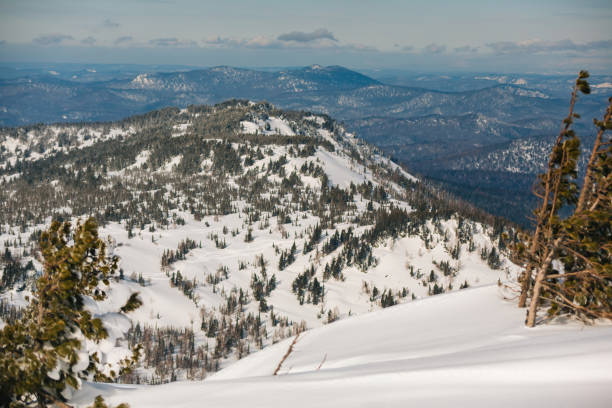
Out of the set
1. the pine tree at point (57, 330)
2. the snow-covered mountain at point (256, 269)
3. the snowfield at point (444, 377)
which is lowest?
the snow-covered mountain at point (256, 269)

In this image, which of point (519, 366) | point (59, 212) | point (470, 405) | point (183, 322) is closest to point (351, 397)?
point (470, 405)

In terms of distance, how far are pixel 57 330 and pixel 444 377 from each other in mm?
9898

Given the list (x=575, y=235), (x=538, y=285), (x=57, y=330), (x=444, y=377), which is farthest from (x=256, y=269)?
(x=444, y=377)

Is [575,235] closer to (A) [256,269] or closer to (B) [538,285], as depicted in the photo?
(B) [538,285]

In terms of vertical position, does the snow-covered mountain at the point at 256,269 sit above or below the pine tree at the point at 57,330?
below

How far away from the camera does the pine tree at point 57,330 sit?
26.3 ft

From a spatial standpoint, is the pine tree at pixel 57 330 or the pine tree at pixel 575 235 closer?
the pine tree at pixel 57 330

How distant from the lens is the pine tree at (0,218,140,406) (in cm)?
803

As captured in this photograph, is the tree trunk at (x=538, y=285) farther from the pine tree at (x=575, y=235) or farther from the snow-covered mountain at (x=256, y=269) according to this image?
the snow-covered mountain at (x=256, y=269)

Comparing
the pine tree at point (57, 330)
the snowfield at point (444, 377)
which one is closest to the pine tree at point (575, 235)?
the snowfield at point (444, 377)

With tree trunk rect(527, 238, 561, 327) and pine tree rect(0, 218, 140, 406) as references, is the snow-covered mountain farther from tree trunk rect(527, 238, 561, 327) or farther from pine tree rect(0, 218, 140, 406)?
tree trunk rect(527, 238, 561, 327)

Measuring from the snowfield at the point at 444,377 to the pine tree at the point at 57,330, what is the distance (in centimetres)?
109

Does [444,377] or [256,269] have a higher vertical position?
[444,377]

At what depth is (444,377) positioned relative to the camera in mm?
9211
